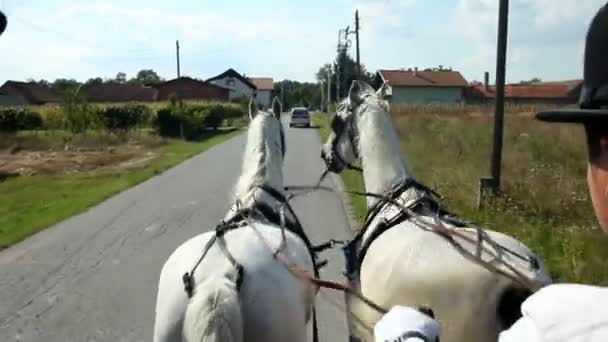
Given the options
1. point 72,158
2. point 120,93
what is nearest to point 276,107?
point 72,158

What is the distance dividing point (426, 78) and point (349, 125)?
82.2 m

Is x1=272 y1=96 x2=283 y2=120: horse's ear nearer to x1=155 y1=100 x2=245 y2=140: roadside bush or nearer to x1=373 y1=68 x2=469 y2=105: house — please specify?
x1=155 y1=100 x2=245 y2=140: roadside bush

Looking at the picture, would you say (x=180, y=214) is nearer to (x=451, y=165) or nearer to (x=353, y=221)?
(x=353, y=221)

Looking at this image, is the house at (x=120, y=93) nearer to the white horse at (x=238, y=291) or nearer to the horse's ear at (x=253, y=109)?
the horse's ear at (x=253, y=109)

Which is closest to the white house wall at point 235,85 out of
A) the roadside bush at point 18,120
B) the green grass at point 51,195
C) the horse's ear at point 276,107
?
the roadside bush at point 18,120

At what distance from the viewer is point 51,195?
18.0 meters

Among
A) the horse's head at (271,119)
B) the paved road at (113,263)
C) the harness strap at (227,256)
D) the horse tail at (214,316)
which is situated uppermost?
the horse's head at (271,119)

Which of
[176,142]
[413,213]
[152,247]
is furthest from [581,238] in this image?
[176,142]

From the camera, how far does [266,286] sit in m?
3.76

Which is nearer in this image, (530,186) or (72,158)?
(530,186)

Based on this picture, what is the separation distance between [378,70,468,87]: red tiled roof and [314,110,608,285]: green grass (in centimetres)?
5942

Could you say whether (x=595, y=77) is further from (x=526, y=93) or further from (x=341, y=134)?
(x=526, y=93)

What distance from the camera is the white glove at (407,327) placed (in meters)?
1.65

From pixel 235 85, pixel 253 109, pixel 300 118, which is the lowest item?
pixel 300 118
